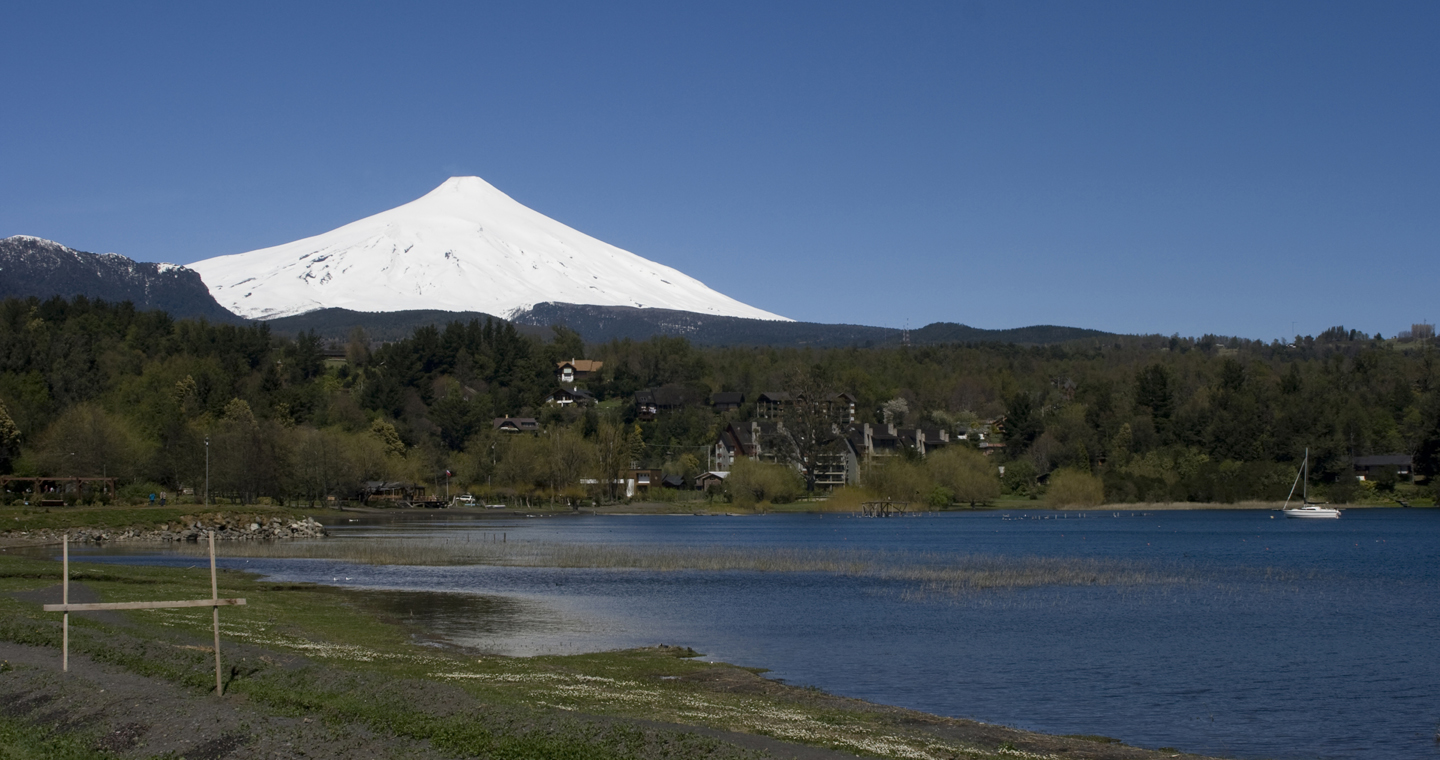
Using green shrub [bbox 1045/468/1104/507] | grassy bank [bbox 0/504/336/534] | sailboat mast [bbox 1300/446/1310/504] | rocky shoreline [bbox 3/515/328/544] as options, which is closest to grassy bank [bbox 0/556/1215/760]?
rocky shoreline [bbox 3/515/328/544]

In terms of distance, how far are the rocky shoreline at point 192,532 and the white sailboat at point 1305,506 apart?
3268 inches

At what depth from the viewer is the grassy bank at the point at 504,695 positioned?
13.0 meters

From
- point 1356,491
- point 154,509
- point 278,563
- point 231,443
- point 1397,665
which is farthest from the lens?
point 1356,491

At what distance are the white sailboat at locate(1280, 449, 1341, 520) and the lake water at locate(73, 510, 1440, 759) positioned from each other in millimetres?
46133

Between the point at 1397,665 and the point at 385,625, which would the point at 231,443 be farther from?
the point at 1397,665

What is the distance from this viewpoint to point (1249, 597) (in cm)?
3922

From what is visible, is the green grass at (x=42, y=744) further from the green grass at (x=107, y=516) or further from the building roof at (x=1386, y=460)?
the building roof at (x=1386, y=460)

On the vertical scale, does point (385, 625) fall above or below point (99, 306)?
below

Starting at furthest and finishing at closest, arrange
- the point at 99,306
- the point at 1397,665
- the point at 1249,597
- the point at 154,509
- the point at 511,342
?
the point at 511,342, the point at 99,306, the point at 154,509, the point at 1249,597, the point at 1397,665


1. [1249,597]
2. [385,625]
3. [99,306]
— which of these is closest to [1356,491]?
[1249,597]

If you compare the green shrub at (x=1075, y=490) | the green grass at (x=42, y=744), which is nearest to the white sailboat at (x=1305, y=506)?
the green shrub at (x=1075, y=490)

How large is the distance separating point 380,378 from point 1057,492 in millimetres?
83283

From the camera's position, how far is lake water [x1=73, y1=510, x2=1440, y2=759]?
2044 cm

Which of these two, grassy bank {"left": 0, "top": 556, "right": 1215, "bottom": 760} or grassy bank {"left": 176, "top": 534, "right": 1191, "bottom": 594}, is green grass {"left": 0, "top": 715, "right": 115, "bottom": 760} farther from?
grassy bank {"left": 176, "top": 534, "right": 1191, "bottom": 594}
